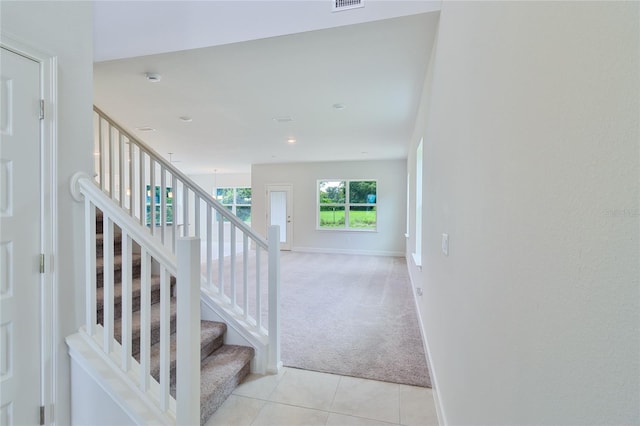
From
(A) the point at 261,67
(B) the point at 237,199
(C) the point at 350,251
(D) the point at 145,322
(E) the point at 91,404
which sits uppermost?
(A) the point at 261,67

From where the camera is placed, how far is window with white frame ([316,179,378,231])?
803 centimetres

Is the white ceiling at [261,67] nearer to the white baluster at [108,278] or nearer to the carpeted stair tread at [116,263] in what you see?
the white baluster at [108,278]

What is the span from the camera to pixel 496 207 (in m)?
0.96

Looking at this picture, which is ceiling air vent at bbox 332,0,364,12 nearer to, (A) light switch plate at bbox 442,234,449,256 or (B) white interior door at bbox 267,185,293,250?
(A) light switch plate at bbox 442,234,449,256

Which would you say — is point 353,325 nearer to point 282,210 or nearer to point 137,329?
point 137,329

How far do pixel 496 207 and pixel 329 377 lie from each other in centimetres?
197

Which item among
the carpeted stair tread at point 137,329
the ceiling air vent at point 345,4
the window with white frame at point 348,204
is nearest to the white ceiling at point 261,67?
the ceiling air vent at point 345,4

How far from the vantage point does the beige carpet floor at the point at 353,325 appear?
2.50 metres

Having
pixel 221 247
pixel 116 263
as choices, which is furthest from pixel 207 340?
pixel 116 263

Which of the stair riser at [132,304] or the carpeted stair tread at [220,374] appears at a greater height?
the stair riser at [132,304]

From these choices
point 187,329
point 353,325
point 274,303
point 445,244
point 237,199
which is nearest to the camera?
point 187,329

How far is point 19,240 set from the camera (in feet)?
4.53

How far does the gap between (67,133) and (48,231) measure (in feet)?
1.69

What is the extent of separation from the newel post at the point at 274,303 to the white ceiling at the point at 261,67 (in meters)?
1.45
